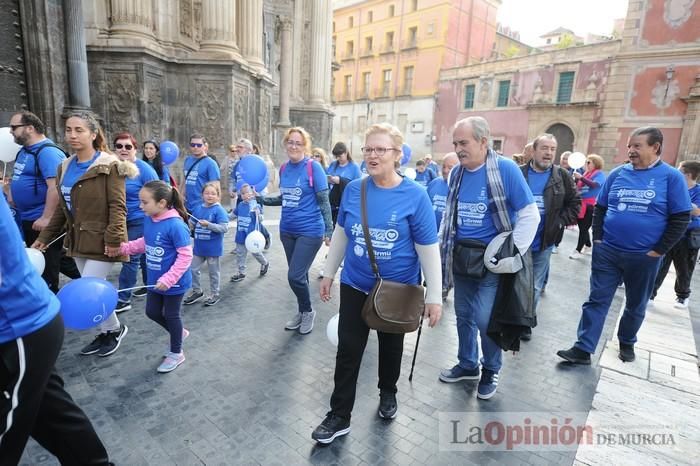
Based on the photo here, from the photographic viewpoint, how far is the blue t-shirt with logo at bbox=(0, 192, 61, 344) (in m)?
1.50

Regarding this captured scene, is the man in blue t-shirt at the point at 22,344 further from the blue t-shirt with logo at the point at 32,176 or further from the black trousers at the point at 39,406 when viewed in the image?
the blue t-shirt with logo at the point at 32,176

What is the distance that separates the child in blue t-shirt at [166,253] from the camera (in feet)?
10.6

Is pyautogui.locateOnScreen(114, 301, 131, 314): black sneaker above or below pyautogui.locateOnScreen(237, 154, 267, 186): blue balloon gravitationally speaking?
below

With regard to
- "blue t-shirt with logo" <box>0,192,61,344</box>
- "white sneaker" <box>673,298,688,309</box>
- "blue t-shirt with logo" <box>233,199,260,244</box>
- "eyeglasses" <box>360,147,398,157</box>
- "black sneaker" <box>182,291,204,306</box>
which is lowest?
"white sneaker" <box>673,298,688,309</box>

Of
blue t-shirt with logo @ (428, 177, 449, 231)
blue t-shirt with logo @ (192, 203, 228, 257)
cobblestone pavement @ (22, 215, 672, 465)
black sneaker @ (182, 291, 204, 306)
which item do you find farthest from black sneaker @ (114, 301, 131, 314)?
blue t-shirt with logo @ (428, 177, 449, 231)

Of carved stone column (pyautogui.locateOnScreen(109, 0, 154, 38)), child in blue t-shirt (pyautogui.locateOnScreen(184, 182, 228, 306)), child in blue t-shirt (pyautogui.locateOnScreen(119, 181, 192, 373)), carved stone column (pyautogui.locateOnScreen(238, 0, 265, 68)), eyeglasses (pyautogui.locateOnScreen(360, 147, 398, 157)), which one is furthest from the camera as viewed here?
carved stone column (pyautogui.locateOnScreen(238, 0, 265, 68))

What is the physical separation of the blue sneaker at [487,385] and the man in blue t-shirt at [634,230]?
1.11 meters

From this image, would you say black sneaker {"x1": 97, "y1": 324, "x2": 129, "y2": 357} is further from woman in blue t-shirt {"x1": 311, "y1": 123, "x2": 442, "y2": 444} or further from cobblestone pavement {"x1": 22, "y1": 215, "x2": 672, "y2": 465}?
woman in blue t-shirt {"x1": 311, "y1": 123, "x2": 442, "y2": 444}

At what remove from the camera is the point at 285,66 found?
1891 cm

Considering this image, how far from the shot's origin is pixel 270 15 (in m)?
18.6

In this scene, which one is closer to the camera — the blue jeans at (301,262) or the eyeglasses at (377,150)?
the eyeglasses at (377,150)

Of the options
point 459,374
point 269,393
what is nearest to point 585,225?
point 459,374

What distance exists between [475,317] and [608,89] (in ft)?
89.3

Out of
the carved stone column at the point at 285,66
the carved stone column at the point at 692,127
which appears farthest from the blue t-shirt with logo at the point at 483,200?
the carved stone column at the point at 692,127
